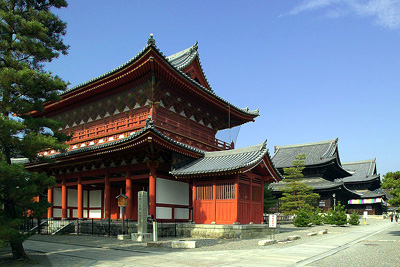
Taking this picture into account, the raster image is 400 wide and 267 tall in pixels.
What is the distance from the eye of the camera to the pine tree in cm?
1327

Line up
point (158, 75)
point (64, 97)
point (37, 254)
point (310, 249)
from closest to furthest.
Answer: point (37, 254) → point (310, 249) → point (158, 75) → point (64, 97)

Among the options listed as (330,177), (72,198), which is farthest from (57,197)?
(330,177)

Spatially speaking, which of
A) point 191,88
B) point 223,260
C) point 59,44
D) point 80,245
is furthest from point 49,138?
point 191,88

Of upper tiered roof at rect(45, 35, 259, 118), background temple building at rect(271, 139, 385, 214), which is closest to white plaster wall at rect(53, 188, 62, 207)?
upper tiered roof at rect(45, 35, 259, 118)

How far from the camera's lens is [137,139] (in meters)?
21.1

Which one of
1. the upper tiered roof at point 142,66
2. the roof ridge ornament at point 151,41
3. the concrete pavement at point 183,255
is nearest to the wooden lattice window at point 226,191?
the concrete pavement at point 183,255

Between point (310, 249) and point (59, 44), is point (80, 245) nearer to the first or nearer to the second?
point (59, 44)

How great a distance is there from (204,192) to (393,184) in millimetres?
13683

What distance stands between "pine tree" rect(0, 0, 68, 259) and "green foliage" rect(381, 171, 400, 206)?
22.1 meters

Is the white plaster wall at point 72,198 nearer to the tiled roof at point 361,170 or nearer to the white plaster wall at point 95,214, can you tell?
the white plaster wall at point 95,214

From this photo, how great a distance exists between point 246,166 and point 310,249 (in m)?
5.89

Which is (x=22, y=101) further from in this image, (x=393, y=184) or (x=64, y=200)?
(x=393, y=184)

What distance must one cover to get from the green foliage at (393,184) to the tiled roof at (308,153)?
118 feet

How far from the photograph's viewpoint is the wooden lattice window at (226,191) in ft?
70.8
